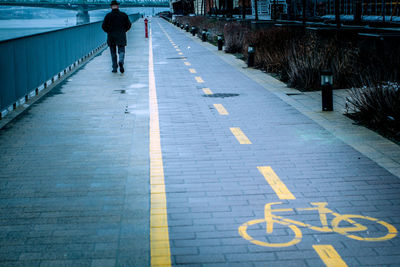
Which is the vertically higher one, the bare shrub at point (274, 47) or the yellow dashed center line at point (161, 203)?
the bare shrub at point (274, 47)

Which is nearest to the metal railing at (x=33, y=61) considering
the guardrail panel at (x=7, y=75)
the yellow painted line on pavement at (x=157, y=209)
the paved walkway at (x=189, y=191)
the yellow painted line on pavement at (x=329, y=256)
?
the guardrail panel at (x=7, y=75)

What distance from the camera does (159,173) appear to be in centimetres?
717

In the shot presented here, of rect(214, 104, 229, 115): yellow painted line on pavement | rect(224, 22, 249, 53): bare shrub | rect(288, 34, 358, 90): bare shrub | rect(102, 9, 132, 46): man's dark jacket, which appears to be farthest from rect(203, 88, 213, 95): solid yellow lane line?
rect(224, 22, 249, 53): bare shrub

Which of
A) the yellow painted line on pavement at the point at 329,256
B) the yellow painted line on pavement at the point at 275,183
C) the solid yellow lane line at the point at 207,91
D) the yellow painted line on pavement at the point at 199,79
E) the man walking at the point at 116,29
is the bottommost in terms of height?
the yellow painted line on pavement at the point at 329,256

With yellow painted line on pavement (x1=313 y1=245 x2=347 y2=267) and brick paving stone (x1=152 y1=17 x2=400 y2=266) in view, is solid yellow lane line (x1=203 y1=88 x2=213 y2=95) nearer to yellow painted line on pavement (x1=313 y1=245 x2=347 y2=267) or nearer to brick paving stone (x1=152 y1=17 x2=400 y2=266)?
brick paving stone (x1=152 y1=17 x2=400 y2=266)

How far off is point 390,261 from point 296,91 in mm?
9547

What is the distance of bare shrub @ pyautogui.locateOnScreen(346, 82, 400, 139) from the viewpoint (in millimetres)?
9219

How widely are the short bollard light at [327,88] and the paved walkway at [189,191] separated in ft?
2.47

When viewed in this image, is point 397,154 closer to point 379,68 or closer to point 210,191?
point 210,191

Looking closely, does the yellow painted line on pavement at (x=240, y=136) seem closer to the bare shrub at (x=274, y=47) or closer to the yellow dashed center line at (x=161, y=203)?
the yellow dashed center line at (x=161, y=203)

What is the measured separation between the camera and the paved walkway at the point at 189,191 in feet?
15.8

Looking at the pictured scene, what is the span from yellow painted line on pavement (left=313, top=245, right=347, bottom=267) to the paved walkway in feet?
0.05

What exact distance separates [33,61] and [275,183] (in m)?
9.11

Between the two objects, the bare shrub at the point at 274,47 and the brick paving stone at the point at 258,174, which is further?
the bare shrub at the point at 274,47
